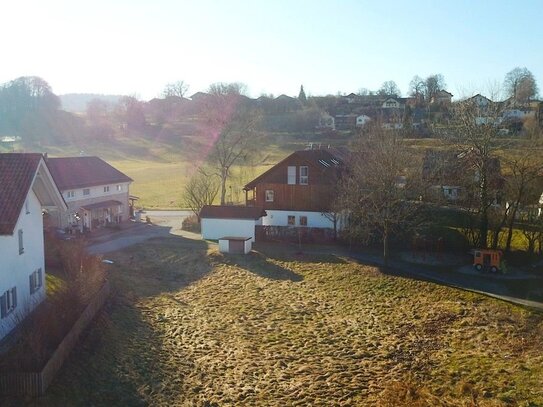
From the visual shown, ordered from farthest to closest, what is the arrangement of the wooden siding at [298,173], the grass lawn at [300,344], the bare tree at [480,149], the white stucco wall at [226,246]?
the wooden siding at [298,173] → the white stucco wall at [226,246] → the bare tree at [480,149] → the grass lawn at [300,344]

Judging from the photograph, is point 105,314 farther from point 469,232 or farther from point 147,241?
point 469,232

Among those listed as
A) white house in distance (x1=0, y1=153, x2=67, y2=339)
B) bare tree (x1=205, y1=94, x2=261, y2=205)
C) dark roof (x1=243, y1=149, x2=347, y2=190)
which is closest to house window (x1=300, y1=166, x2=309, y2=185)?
dark roof (x1=243, y1=149, x2=347, y2=190)

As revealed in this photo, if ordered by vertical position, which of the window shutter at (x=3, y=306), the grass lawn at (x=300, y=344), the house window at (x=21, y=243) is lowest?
the grass lawn at (x=300, y=344)

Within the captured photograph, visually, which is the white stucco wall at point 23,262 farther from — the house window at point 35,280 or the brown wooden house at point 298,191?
the brown wooden house at point 298,191

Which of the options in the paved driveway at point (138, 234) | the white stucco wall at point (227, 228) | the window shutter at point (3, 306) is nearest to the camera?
the window shutter at point (3, 306)

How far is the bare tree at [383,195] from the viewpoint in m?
32.0

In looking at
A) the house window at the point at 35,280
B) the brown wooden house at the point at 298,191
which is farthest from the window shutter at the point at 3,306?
the brown wooden house at the point at 298,191

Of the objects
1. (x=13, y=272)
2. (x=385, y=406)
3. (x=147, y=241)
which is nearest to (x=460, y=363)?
(x=385, y=406)

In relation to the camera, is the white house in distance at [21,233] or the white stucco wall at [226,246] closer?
the white house in distance at [21,233]

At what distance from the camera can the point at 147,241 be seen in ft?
130

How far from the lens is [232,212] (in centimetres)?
3944

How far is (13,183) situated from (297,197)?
2361 cm

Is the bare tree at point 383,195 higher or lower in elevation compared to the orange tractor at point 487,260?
higher

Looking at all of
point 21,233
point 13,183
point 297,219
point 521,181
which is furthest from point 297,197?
point 13,183
